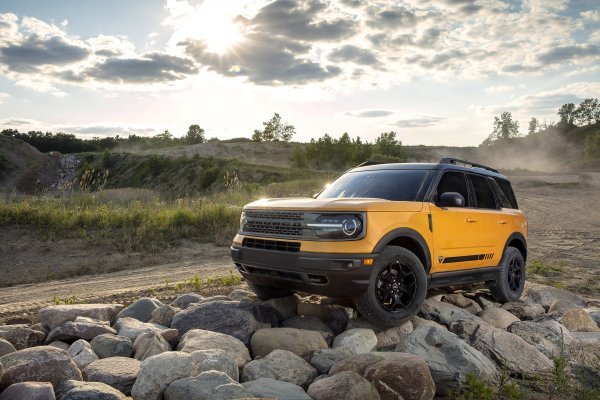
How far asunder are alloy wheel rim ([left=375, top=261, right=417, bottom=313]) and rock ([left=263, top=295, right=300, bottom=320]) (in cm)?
143

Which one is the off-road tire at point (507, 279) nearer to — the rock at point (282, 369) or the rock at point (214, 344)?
the rock at point (282, 369)

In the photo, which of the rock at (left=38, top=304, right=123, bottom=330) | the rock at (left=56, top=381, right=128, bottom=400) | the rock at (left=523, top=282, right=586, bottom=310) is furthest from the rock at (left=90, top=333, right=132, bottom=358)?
the rock at (left=523, top=282, right=586, bottom=310)

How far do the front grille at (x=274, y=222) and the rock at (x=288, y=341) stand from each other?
43.7 inches

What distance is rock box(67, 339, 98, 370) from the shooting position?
17.1 ft

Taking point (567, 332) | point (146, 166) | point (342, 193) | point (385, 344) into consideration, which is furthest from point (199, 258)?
point (146, 166)

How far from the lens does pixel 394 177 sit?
7.09 m

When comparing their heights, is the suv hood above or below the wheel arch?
above

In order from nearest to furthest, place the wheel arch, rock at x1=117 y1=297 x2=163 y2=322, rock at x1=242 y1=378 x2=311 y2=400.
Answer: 1. rock at x1=242 y1=378 x2=311 y2=400
2. the wheel arch
3. rock at x1=117 y1=297 x2=163 y2=322

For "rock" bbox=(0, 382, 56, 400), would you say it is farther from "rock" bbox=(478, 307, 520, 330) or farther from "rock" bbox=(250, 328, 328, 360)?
"rock" bbox=(478, 307, 520, 330)

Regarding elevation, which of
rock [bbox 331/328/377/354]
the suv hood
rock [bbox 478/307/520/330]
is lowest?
rock [bbox 478/307/520/330]

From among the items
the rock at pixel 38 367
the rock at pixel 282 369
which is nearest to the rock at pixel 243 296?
the rock at pixel 282 369

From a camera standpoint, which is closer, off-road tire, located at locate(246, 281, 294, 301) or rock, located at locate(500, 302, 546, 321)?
off-road tire, located at locate(246, 281, 294, 301)

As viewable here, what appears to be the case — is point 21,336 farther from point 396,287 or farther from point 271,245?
point 396,287

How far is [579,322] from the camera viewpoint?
24.6 feet
